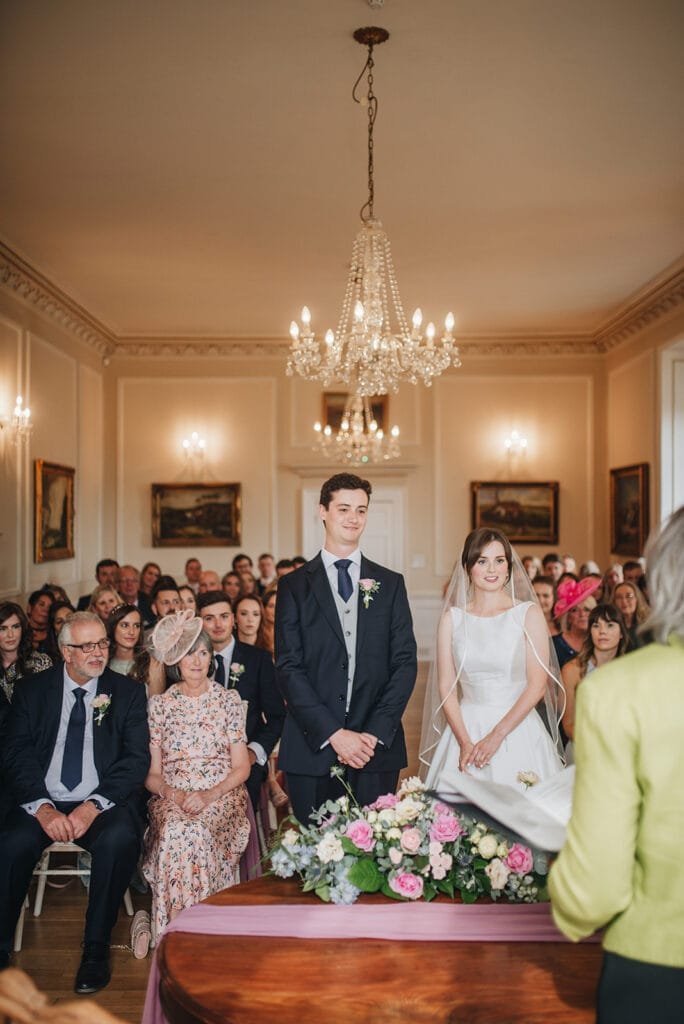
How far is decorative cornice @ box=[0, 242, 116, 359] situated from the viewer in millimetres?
8797

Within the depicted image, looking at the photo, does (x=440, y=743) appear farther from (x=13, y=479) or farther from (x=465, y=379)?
(x=465, y=379)

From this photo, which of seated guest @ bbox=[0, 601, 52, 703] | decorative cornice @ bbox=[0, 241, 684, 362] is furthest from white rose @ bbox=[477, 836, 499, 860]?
decorative cornice @ bbox=[0, 241, 684, 362]

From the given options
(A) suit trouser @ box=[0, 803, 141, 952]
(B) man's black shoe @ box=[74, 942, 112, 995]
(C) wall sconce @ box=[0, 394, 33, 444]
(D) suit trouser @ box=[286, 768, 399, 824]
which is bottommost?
(B) man's black shoe @ box=[74, 942, 112, 995]

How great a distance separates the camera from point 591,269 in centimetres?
952

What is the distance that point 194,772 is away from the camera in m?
4.27

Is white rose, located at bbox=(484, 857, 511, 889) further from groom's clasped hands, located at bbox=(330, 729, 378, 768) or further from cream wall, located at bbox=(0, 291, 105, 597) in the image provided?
cream wall, located at bbox=(0, 291, 105, 597)

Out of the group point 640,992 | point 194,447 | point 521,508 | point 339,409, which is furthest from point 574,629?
point 194,447

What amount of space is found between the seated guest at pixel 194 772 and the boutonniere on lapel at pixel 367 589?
1.11 m

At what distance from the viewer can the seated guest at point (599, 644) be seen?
5.20 m

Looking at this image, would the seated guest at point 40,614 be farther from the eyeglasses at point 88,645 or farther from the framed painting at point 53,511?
the eyeglasses at point 88,645

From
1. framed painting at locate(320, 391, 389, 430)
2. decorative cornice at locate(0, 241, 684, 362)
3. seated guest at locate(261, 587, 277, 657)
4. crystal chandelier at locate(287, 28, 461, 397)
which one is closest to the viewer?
crystal chandelier at locate(287, 28, 461, 397)

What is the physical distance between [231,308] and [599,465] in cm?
560

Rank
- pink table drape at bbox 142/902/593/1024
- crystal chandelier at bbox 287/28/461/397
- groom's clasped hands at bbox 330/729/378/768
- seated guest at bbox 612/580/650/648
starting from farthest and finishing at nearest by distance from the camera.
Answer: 1. seated guest at bbox 612/580/650/648
2. crystal chandelier at bbox 287/28/461/397
3. groom's clasped hands at bbox 330/729/378/768
4. pink table drape at bbox 142/902/593/1024

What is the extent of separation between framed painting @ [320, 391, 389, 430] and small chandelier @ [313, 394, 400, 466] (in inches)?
8.4
